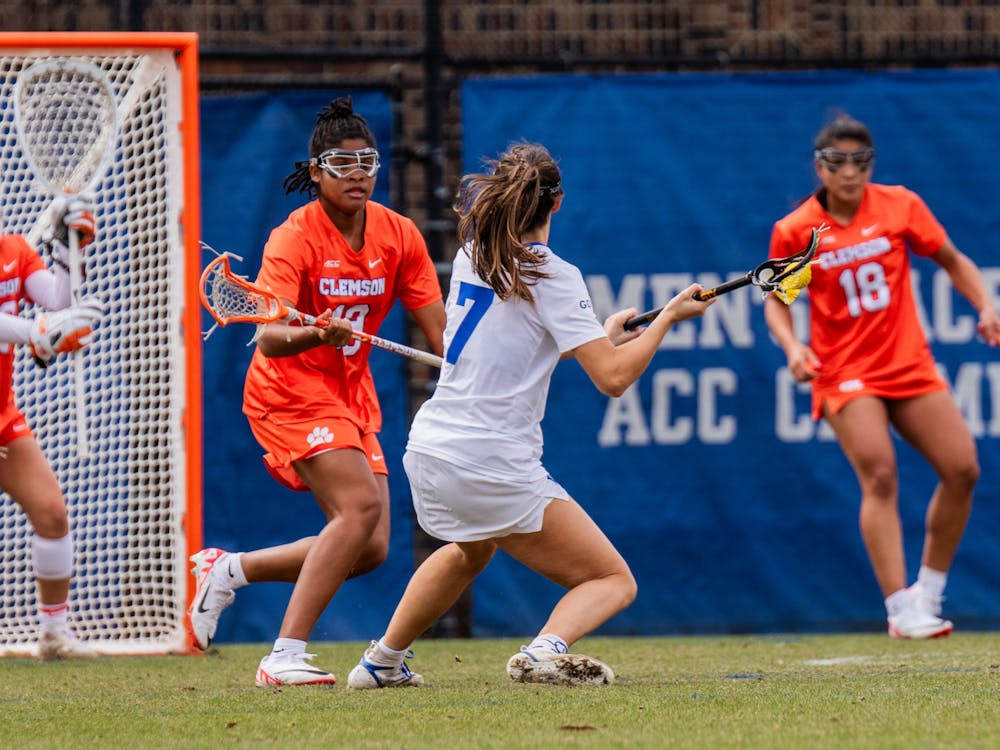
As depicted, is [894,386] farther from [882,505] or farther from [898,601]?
[898,601]

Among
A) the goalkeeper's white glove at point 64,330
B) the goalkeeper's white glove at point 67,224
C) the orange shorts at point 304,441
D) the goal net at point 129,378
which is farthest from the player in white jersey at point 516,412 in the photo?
the goal net at point 129,378

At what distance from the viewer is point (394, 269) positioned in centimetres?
599

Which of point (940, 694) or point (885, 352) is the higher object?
point (885, 352)

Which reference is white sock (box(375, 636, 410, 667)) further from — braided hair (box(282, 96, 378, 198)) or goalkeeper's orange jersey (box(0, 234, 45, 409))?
goalkeeper's orange jersey (box(0, 234, 45, 409))

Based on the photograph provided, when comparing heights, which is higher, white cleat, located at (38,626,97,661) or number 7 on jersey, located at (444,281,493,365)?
number 7 on jersey, located at (444,281,493,365)

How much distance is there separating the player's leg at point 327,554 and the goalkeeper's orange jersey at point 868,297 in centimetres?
261

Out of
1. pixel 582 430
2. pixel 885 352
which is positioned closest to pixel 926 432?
pixel 885 352

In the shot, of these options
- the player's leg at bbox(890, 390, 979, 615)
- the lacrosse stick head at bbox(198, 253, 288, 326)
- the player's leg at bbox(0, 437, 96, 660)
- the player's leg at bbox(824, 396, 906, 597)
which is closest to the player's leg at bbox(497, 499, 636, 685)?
the lacrosse stick head at bbox(198, 253, 288, 326)

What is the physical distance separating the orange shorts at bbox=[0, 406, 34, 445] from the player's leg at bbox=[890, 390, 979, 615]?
3650 millimetres

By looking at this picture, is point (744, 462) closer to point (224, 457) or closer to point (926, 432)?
point (926, 432)

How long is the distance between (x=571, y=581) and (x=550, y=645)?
23 centimetres

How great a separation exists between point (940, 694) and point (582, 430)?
11.2ft

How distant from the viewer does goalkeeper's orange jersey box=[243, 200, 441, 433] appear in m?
5.76

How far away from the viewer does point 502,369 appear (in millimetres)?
5039
